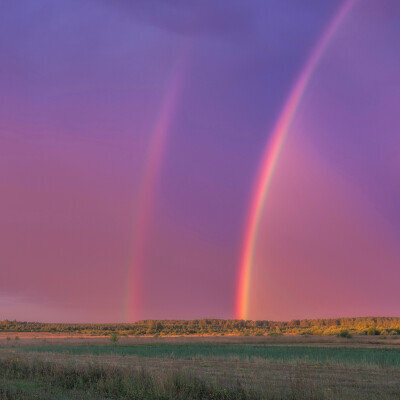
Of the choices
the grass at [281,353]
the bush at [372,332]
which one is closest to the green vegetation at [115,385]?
the grass at [281,353]

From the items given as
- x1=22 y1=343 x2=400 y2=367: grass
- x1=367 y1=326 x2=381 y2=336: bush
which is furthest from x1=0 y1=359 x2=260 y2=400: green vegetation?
x1=367 y1=326 x2=381 y2=336: bush

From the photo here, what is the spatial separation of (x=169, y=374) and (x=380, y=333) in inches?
5045

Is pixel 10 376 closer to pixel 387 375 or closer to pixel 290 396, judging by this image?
pixel 290 396

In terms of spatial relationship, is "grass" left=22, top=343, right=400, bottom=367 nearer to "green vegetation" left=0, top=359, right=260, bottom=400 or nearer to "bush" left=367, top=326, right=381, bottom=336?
"green vegetation" left=0, top=359, right=260, bottom=400

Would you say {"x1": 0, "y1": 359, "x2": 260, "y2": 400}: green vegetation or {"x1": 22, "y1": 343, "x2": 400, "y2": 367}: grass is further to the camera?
{"x1": 22, "y1": 343, "x2": 400, "y2": 367}: grass

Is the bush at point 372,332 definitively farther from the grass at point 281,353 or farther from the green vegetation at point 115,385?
the green vegetation at point 115,385

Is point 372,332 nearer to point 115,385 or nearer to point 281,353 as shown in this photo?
point 281,353

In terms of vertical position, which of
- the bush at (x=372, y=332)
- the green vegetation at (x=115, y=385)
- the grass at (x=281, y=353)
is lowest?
the green vegetation at (x=115, y=385)

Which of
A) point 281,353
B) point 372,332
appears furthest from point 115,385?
point 372,332

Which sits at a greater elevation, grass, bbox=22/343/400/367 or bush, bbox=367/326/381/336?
bush, bbox=367/326/381/336

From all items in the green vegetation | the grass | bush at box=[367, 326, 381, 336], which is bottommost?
the green vegetation

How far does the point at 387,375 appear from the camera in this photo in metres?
28.5

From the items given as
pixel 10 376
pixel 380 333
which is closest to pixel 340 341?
pixel 380 333

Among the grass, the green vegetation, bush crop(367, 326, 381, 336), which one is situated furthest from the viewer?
bush crop(367, 326, 381, 336)
